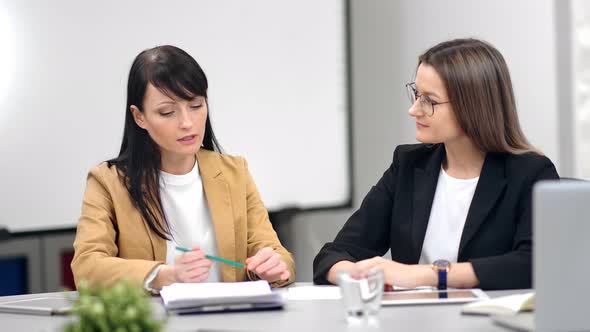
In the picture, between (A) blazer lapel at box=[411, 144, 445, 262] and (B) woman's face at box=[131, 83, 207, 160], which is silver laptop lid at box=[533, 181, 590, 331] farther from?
(B) woman's face at box=[131, 83, 207, 160]

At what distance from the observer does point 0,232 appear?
357 centimetres

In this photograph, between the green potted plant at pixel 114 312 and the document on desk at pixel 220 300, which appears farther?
the document on desk at pixel 220 300

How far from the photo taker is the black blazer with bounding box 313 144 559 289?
232cm

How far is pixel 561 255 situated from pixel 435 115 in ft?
3.14

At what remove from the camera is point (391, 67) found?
469 centimetres

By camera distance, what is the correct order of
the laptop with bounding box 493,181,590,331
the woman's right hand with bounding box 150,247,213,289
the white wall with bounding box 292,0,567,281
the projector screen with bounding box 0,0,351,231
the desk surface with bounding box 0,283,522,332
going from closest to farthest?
the laptop with bounding box 493,181,590,331, the desk surface with bounding box 0,283,522,332, the woman's right hand with bounding box 150,247,213,289, the projector screen with bounding box 0,0,351,231, the white wall with bounding box 292,0,567,281

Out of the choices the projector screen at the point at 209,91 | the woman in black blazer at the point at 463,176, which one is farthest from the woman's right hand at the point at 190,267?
the projector screen at the point at 209,91

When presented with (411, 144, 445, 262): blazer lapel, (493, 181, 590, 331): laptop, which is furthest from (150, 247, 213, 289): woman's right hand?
(493, 181, 590, 331): laptop

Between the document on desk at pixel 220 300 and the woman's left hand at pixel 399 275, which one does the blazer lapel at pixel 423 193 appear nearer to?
the woman's left hand at pixel 399 275

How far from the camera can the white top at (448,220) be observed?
2.52m

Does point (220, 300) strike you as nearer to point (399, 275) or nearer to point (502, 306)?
point (399, 275)

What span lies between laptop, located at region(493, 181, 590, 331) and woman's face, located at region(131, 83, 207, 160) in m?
1.17

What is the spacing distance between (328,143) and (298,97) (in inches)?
11.1

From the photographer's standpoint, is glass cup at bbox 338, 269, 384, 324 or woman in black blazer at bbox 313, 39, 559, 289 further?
woman in black blazer at bbox 313, 39, 559, 289
